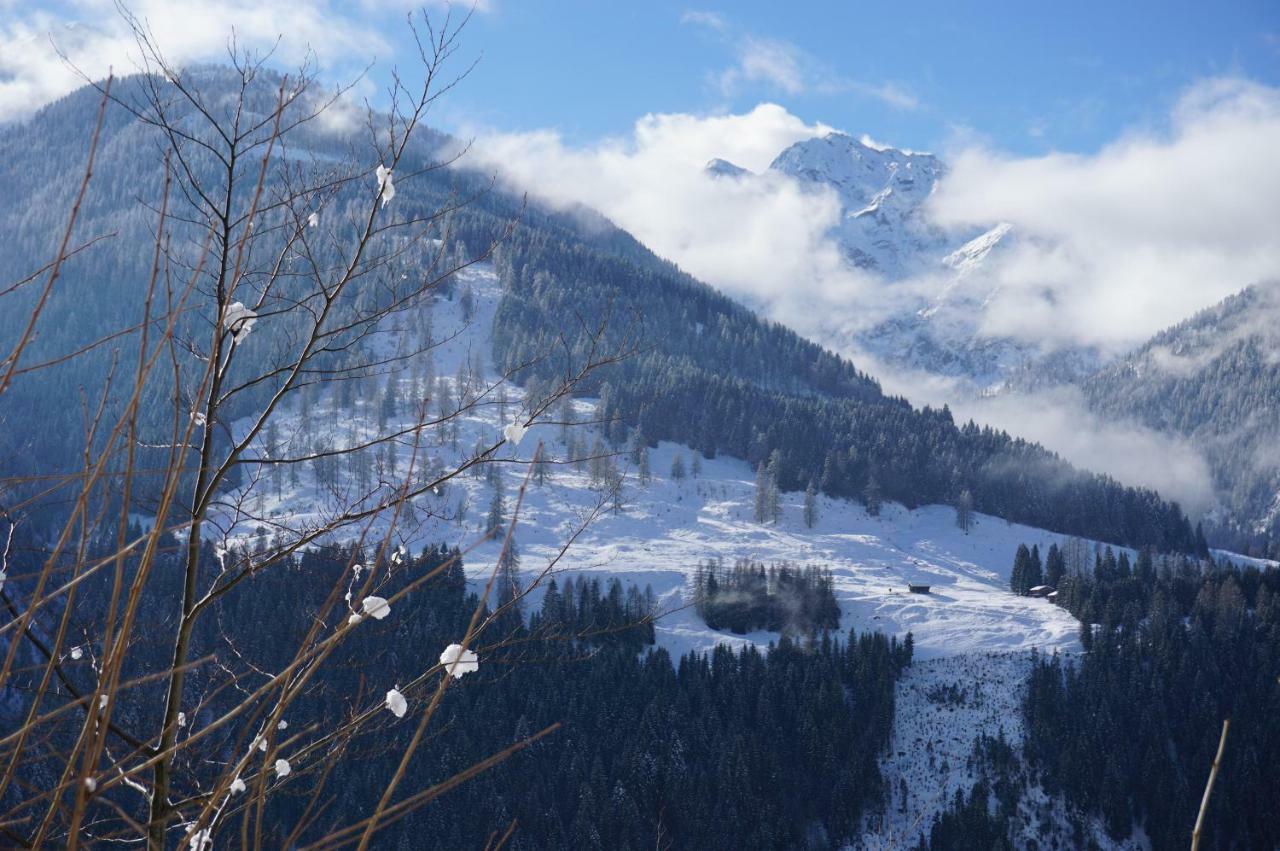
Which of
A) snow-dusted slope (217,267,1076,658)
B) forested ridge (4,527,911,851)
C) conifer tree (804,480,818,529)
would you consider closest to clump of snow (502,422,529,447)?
forested ridge (4,527,911,851)

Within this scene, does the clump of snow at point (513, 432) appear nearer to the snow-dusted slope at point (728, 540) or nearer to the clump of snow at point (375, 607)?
the clump of snow at point (375, 607)

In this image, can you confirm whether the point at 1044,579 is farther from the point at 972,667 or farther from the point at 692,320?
the point at 692,320

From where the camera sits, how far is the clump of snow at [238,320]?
7.98 feet

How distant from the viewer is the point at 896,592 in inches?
2842

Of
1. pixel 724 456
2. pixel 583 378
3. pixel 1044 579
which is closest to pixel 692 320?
pixel 724 456

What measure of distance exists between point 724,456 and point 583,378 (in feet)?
349

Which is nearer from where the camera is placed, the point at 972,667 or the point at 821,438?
the point at 972,667

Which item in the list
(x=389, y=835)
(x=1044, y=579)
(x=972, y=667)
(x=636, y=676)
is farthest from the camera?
(x=1044, y=579)

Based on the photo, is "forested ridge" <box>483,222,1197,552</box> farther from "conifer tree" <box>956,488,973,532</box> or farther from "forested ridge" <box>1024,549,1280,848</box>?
"forested ridge" <box>1024,549,1280,848</box>

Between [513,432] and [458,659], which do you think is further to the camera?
[513,432]

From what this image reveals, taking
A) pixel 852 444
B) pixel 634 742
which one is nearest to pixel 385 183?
pixel 634 742

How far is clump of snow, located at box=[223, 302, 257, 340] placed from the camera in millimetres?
2432

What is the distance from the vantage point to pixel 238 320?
2.50 meters

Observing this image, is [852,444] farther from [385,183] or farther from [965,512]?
[385,183]
